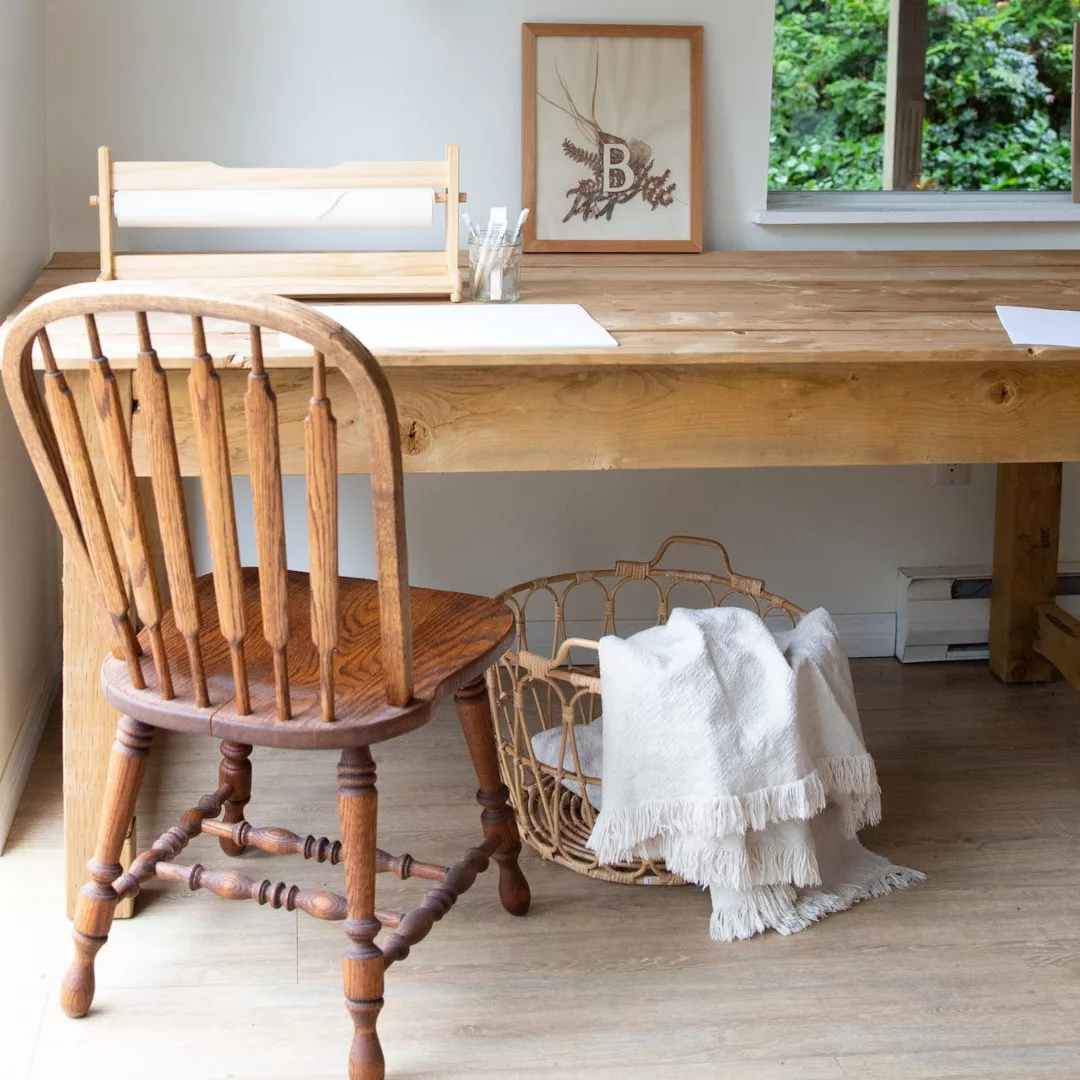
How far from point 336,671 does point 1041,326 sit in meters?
1.00

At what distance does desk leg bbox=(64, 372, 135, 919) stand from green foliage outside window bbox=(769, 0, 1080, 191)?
1591mm

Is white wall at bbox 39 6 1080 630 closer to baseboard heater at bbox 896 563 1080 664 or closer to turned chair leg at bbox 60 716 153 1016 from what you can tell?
baseboard heater at bbox 896 563 1080 664

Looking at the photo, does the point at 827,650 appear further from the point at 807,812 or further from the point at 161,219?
the point at 161,219

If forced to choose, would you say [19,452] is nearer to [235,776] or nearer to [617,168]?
[235,776]

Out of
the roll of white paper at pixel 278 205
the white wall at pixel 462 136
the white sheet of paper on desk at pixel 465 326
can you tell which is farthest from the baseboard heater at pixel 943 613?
the roll of white paper at pixel 278 205

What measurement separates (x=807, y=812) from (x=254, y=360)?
933mm

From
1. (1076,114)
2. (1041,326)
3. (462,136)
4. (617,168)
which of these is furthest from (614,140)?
(1041,326)

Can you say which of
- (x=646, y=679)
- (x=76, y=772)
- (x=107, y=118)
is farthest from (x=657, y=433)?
(x=107, y=118)

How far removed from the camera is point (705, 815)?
1.72 meters

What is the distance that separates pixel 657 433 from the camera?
5.47 feet

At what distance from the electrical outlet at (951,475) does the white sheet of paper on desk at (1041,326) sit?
2.57 feet

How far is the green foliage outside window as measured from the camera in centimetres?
262

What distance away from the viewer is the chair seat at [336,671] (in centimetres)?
138

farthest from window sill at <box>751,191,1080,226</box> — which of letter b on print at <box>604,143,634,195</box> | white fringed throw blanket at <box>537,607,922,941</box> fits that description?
white fringed throw blanket at <box>537,607,922,941</box>
